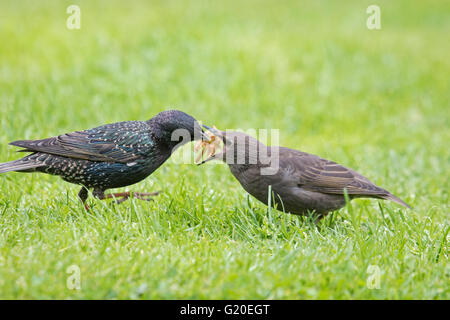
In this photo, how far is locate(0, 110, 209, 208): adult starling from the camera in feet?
15.7

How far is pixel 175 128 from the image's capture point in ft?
15.7

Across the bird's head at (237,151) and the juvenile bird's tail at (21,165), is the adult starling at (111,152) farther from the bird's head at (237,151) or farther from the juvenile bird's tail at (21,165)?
the bird's head at (237,151)

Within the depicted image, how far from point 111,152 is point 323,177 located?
2021 millimetres

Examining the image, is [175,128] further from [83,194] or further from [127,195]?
[83,194]

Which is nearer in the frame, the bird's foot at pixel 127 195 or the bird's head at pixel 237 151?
the bird's foot at pixel 127 195

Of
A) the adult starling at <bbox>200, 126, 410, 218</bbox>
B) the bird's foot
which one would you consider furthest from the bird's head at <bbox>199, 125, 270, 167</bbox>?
Answer: the bird's foot

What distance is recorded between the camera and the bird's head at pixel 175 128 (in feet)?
15.7

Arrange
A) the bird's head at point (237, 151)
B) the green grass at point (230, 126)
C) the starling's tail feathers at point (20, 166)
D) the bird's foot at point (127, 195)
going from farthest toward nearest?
the bird's head at point (237, 151) < the bird's foot at point (127, 195) < the starling's tail feathers at point (20, 166) < the green grass at point (230, 126)

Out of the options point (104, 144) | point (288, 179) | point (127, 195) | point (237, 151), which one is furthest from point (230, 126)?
point (104, 144)

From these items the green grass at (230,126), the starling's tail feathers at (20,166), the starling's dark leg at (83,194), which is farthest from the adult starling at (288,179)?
the starling's tail feathers at (20,166)

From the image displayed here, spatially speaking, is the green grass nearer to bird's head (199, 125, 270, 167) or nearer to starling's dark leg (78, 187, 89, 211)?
starling's dark leg (78, 187, 89, 211)

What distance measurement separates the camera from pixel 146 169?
485cm
